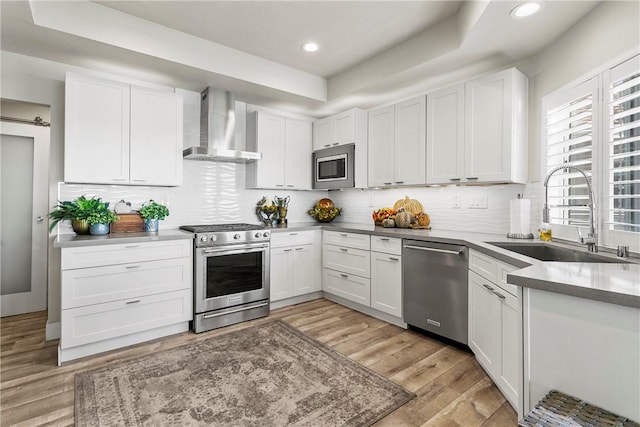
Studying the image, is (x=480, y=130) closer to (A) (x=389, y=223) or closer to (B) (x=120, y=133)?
(A) (x=389, y=223)

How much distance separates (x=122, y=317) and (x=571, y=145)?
12.5ft

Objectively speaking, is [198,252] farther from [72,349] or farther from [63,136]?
[63,136]

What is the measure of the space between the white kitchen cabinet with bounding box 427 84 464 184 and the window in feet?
2.25

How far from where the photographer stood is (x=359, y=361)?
2482 millimetres

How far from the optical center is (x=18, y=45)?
8.65 ft

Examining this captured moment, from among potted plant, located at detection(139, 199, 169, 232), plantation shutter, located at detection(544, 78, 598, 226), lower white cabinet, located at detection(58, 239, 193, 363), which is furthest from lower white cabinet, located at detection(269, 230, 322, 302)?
plantation shutter, located at detection(544, 78, 598, 226)

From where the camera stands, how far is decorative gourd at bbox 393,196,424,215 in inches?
147

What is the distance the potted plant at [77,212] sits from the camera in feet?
8.99

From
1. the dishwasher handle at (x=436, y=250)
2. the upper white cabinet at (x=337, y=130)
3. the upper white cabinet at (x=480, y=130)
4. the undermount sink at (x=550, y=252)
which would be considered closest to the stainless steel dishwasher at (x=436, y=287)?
the dishwasher handle at (x=436, y=250)

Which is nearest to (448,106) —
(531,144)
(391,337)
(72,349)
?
(531,144)

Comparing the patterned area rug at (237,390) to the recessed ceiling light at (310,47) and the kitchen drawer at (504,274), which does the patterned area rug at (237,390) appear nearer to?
the kitchen drawer at (504,274)

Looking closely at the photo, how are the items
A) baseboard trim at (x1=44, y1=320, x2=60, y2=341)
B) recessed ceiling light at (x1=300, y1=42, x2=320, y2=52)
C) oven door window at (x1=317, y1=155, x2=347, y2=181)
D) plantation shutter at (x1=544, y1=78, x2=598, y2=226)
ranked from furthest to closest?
oven door window at (x1=317, y1=155, x2=347, y2=181) → recessed ceiling light at (x1=300, y1=42, x2=320, y2=52) → baseboard trim at (x1=44, y1=320, x2=60, y2=341) → plantation shutter at (x1=544, y1=78, x2=598, y2=226)

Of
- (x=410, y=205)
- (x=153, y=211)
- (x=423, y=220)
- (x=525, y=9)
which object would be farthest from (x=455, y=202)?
(x=153, y=211)

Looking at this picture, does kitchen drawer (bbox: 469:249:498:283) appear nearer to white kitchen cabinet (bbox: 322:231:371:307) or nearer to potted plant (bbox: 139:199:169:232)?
white kitchen cabinet (bbox: 322:231:371:307)
